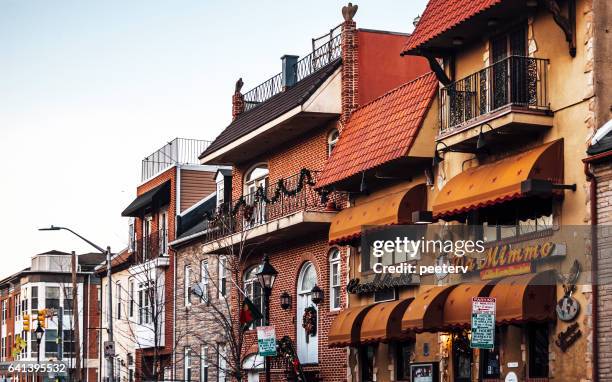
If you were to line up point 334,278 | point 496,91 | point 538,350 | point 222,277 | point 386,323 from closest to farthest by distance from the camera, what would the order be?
point 538,350, point 496,91, point 386,323, point 334,278, point 222,277

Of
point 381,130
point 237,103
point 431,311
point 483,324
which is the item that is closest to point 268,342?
point 431,311

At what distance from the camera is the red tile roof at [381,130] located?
98.4 feet

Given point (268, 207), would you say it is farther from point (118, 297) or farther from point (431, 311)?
point (118, 297)

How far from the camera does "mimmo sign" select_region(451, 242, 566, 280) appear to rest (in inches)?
957

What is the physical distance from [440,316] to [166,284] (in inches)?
1045

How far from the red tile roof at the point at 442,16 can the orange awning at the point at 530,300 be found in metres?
5.69

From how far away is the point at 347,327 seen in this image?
32.4m

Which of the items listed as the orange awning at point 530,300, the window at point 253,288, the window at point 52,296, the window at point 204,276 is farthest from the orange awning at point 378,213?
the window at point 52,296

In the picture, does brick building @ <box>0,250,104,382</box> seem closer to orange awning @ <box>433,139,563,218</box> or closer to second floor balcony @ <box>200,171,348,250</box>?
second floor balcony @ <box>200,171,348,250</box>

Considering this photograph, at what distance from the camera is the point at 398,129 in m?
30.8

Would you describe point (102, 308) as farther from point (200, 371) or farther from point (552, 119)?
point (552, 119)

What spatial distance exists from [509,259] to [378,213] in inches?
250

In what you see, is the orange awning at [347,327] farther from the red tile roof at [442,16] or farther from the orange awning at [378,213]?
the red tile roof at [442,16]

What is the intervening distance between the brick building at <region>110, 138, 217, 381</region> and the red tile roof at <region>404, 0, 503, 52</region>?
2211cm
